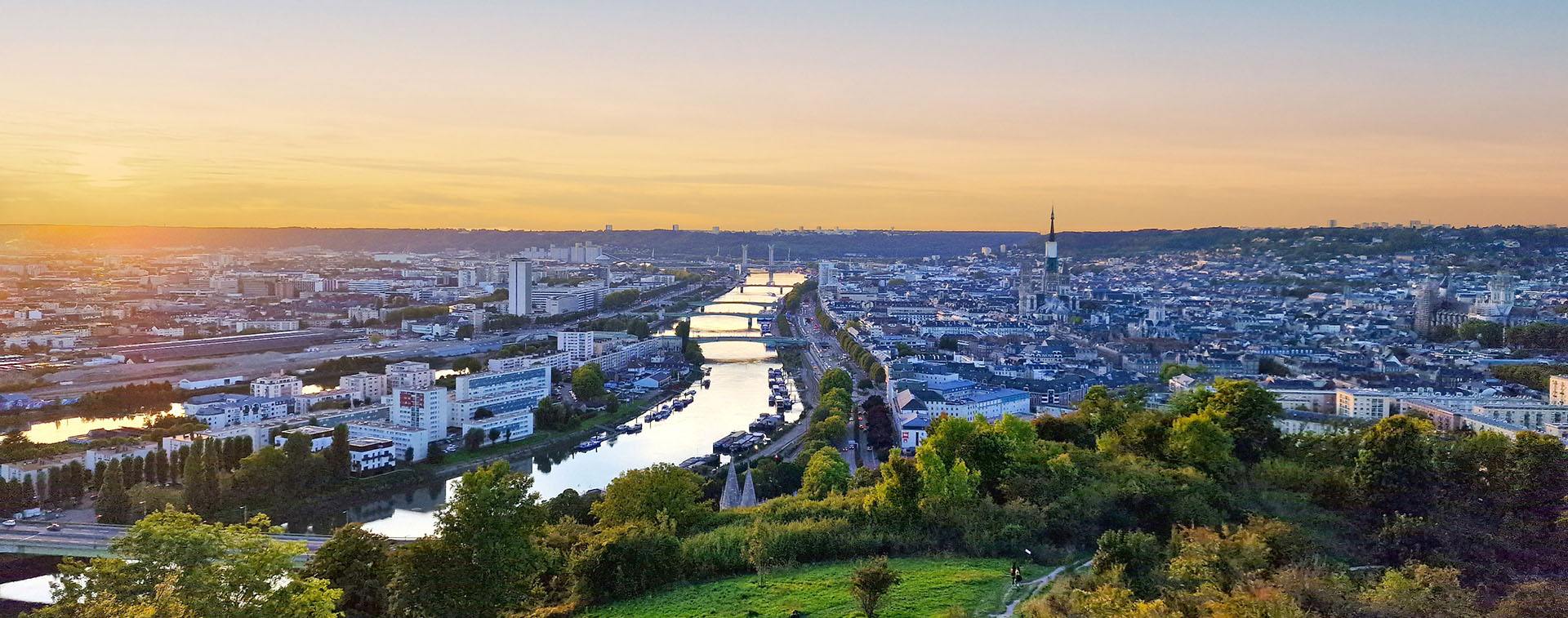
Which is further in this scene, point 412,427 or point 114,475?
point 412,427

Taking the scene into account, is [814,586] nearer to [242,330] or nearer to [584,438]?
[584,438]

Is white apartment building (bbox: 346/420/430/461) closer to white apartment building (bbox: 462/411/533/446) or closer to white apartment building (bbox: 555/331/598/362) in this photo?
white apartment building (bbox: 462/411/533/446)

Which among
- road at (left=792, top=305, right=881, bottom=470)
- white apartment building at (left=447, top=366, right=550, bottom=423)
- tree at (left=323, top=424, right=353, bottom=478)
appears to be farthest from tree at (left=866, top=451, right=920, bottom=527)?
white apartment building at (left=447, top=366, right=550, bottom=423)

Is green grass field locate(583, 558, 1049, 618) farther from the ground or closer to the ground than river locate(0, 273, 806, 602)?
farther from the ground

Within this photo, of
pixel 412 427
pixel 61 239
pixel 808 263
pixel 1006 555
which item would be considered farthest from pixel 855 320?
pixel 61 239

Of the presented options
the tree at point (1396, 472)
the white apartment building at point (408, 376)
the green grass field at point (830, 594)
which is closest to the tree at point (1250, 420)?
the tree at point (1396, 472)

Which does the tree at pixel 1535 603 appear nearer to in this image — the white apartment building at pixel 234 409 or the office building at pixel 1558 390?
the office building at pixel 1558 390

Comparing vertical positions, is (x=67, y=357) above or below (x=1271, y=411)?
below
